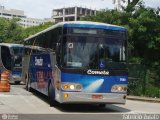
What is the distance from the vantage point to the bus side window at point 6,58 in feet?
→ 115

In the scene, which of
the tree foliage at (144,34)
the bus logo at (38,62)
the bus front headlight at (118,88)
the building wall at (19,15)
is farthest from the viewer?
the building wall at (19,15)

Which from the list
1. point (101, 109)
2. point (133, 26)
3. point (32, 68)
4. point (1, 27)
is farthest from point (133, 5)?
point (1, 27)

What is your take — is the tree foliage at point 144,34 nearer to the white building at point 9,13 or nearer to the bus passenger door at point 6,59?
the bus passenger door at point 6,59

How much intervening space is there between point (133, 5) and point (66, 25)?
18668mm

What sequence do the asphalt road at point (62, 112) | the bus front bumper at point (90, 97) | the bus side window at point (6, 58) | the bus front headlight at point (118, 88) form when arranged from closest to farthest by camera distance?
1. the asphalt road at point (62, 112)
2. the bus front bumper at point (90, 97)
3. the bus front headlight at point (118, 88)
4. the bus side window at point (6, 58)

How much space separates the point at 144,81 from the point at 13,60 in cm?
1200

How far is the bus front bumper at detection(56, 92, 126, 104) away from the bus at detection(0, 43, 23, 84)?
18.2m

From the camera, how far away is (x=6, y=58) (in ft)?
115

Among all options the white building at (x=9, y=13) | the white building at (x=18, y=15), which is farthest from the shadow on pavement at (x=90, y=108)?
the white building at (x=9, y=13)

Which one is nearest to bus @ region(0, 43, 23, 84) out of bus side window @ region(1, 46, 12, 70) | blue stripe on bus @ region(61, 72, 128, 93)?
bus side window @ region(1, 46, 12, 70)

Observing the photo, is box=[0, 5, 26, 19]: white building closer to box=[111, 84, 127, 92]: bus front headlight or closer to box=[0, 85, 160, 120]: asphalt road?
box=[0, 85, 160, 120]: asphalt road

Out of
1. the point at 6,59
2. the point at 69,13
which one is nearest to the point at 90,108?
the point at 6,59

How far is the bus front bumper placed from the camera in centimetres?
1638

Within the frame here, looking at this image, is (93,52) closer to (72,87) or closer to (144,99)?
(72,87)
